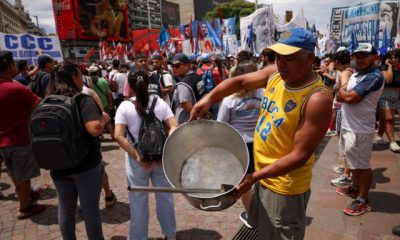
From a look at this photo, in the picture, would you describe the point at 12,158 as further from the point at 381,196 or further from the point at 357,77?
the point at 381,196

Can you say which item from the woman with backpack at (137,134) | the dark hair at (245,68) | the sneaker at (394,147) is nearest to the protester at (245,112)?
the dark hair at (245,68)

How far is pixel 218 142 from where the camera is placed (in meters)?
2.07

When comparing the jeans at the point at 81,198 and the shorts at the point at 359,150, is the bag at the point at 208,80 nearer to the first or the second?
the shorts at the point at 359,150

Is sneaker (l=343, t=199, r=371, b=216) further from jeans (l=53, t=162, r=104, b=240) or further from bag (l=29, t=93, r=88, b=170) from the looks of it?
bag (l=29, t=93, r=88, b=170)

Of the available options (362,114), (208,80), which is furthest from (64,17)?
(362,114)

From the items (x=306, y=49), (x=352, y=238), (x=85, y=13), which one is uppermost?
(x=85, y=13)

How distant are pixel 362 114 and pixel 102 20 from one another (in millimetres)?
64204

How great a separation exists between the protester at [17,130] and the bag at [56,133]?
52.6 inches

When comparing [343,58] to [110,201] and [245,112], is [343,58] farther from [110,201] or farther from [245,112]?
[110,201]

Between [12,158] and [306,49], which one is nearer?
[306,49]

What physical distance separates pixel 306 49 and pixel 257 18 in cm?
904

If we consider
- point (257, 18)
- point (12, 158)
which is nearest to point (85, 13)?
point (257, 18)

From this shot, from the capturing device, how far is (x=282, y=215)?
195 cm

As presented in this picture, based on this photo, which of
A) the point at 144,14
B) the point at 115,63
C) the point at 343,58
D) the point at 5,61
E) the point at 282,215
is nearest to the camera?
the point at 282,215
